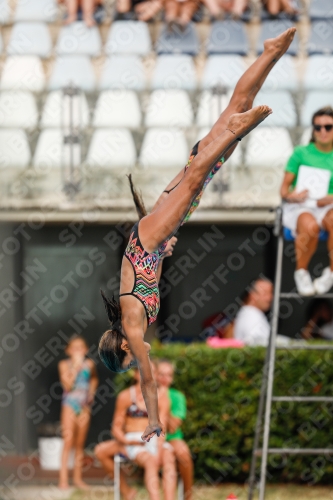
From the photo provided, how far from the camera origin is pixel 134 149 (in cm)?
933

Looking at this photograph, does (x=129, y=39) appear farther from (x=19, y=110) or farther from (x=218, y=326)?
(x=218, y=326)

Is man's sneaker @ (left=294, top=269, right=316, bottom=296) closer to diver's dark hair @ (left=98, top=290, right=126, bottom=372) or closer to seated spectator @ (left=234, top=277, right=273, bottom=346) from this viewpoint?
seated spectator @ (left=234, top=277, right=273, bottom=346)

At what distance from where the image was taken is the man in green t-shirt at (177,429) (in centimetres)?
714

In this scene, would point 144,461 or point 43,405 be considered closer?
point 144,461

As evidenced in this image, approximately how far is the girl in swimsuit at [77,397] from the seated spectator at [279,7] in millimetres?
4273

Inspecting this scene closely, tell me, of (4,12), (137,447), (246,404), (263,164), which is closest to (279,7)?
(263,164)

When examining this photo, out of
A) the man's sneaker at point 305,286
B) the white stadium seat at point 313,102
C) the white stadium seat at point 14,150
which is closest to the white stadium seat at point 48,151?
the white stadium seat at point 14,150

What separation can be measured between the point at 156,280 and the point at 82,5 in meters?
6.27

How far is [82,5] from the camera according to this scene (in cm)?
1005

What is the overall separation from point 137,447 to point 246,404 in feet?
4.12

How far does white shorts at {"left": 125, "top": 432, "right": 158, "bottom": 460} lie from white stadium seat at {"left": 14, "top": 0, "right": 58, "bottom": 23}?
4884 millimetres

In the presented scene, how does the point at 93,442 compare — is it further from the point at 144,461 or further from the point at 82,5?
the point at 82,5

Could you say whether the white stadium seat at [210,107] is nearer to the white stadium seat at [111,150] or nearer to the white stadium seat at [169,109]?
the white stadium seat at [169,109]

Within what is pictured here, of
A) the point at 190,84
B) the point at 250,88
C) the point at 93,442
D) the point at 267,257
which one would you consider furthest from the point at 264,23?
the point at 250,88
